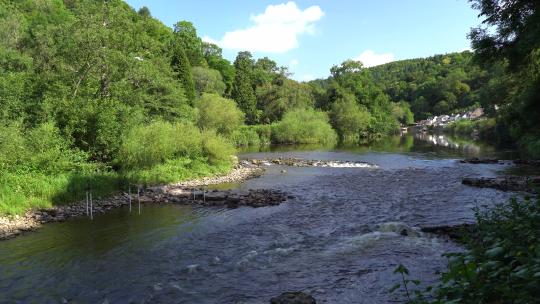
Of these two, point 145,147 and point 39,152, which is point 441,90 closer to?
point 145,147

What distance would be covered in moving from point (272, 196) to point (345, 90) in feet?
264

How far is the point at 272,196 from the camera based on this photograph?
78.3 ft

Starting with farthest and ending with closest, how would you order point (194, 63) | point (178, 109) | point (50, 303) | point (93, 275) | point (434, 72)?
point (434, 72) → point (194, 63) → point (178, 109) → point (93, 275) → point (50, 303)

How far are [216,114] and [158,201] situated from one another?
3959 cm

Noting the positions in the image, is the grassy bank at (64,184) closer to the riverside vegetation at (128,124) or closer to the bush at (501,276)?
the riverside vegetation at (128,124)

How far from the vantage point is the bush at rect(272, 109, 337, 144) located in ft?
256

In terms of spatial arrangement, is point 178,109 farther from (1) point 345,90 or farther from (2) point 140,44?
(1) point 345,90

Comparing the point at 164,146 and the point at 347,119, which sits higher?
the point at 347,119

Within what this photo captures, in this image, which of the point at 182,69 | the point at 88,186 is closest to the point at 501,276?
the point at 88,186

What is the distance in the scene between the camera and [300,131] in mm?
78125

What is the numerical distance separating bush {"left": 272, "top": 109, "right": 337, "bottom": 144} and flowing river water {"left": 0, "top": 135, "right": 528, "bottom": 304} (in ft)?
178

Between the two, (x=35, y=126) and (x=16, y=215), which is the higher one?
(x=35, y=126)

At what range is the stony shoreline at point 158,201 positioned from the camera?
683 inches

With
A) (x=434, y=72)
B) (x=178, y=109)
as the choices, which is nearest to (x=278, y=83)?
(x=178, y=109)
